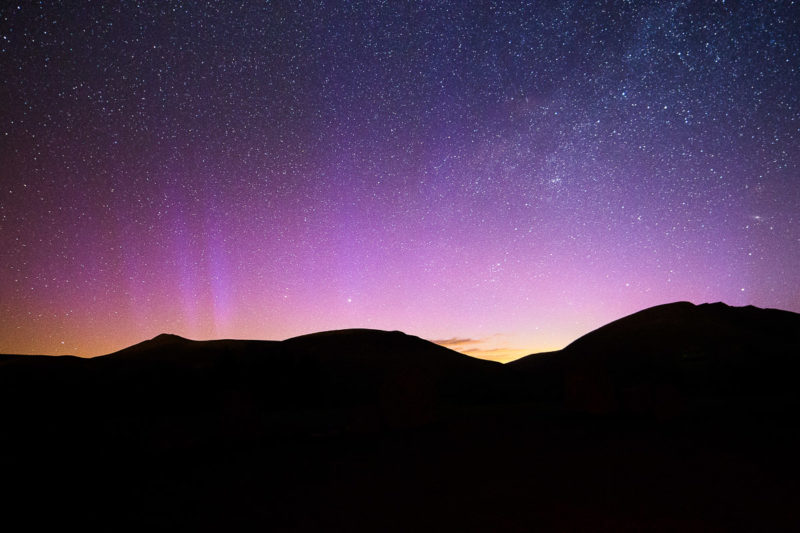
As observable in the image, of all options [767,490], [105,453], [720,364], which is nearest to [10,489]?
[105,453]

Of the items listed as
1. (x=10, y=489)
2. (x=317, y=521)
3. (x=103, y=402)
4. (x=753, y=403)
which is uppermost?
(x=103, y=402)

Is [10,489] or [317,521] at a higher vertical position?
[10,489]

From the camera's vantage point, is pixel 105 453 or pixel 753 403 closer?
pixel 105 453

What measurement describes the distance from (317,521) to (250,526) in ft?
2.88

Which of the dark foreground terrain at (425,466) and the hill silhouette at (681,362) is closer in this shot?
the dark foreground terrain at (425,466)

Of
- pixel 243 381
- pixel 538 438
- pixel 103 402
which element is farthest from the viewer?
pixel 243 381

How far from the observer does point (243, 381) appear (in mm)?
30781

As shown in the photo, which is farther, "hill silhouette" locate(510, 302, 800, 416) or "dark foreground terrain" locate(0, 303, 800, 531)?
Result: "hill silhouette" locate(510, 302, 800, 416)

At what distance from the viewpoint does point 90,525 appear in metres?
6.33

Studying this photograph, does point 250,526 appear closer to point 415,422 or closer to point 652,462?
point 652,462

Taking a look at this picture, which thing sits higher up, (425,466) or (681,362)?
(425,466)

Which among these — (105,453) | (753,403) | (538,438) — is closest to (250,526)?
(105,453)

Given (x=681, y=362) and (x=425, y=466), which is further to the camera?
(x=681, y=362)

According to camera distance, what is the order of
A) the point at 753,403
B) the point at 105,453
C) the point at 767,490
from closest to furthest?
the point at 767,490
the point at 105,453
the point at 753,403
